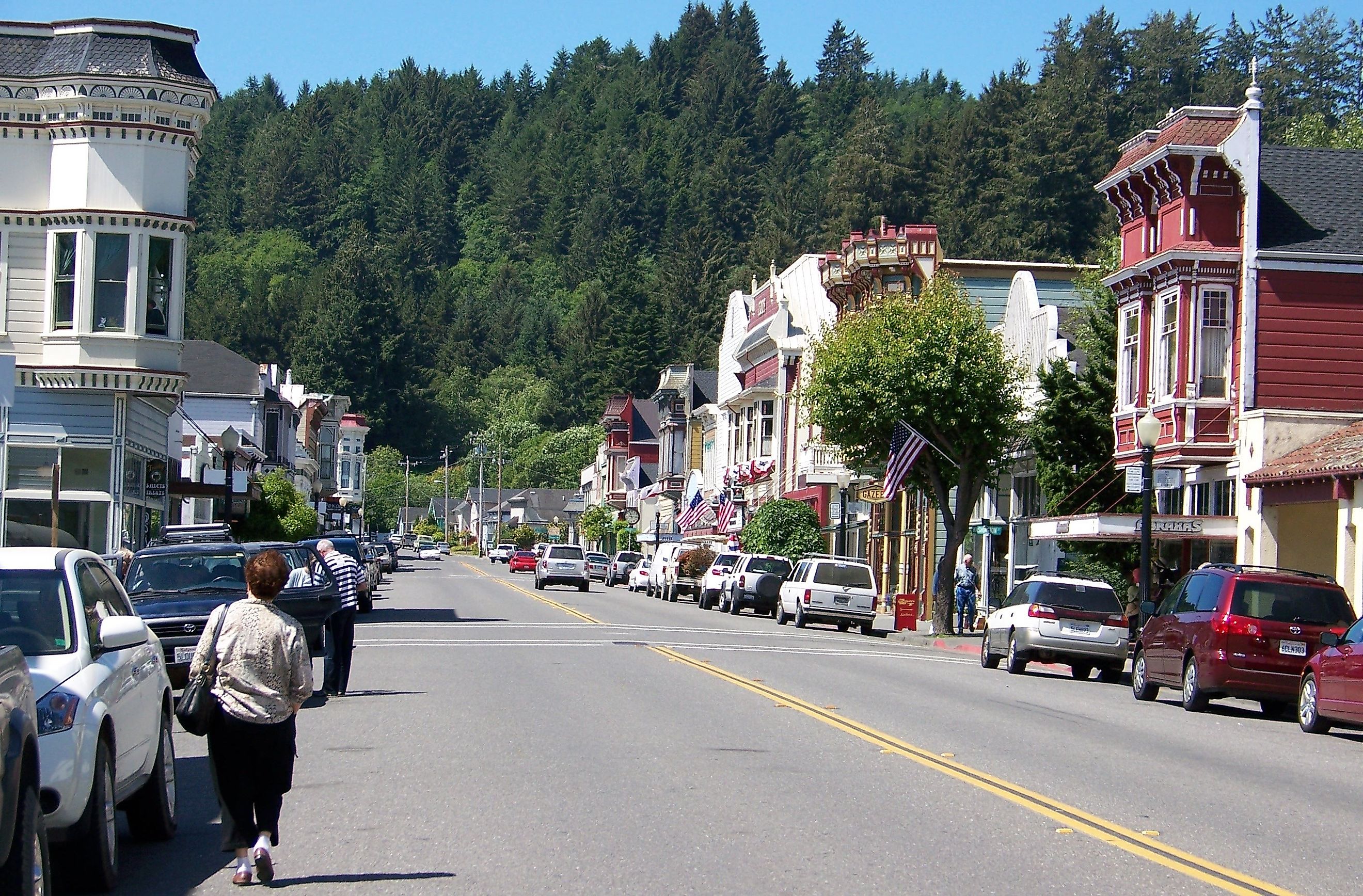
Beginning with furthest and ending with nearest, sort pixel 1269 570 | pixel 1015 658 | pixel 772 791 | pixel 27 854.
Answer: pixel 1015 658 < pixel 1269 570 < pixel 772 791 < pixel 27 854

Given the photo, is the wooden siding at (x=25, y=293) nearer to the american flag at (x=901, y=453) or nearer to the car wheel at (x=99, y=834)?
the american flag at (x=901, y=453)

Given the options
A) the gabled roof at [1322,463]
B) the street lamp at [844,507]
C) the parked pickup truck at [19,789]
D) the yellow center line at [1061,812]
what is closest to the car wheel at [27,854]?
the parked pickup truck at [19,789]

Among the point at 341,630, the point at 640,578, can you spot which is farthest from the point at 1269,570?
the point at 640,578

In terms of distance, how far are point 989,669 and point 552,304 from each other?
13686cm

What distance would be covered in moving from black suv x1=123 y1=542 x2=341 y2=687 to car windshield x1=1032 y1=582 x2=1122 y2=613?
11360 mm

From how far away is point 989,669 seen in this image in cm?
2750

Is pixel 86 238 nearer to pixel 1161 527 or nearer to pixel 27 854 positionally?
pixel 1161 527

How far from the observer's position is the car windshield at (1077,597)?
26156 mm

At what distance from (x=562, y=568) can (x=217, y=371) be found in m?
23.6

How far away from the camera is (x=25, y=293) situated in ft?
107

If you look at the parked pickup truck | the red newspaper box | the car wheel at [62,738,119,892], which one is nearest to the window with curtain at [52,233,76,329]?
the red newspaper box

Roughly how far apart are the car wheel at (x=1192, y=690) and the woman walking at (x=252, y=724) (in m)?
14.6

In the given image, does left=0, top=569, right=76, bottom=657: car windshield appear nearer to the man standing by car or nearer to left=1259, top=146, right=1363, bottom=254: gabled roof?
the man standing by car

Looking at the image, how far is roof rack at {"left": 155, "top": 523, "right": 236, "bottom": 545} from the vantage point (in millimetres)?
28703
